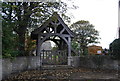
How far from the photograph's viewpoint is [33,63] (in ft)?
30.0

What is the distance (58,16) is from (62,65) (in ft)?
10.5

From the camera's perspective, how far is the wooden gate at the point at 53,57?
9.73 meters

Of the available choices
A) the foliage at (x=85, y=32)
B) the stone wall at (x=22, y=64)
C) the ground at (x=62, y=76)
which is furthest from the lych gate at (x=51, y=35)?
the foliage at (x=85, y=32)

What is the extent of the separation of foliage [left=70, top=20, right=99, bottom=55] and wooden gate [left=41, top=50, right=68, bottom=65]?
1031 cm

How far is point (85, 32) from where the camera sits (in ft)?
68.0

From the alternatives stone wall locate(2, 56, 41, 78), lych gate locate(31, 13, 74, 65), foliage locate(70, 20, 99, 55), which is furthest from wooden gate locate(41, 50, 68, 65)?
foliage locate(70, 20, 99, 55)

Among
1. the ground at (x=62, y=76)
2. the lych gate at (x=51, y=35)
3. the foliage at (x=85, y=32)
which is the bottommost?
the ground at (x=62, y=76)

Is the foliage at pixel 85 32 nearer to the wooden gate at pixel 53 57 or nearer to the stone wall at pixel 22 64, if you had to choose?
the wooden gate at pixel 53 57

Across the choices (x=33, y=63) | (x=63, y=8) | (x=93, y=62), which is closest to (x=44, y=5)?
(x=63, y=8)

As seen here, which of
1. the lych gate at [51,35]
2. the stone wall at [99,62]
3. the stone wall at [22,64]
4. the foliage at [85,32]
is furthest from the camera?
the foliage at [85,32]

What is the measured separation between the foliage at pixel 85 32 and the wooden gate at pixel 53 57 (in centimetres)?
1031

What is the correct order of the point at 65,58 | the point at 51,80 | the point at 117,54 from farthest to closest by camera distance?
1. the point at 65,58
2. the point at 117,54
3. the point at 51,80

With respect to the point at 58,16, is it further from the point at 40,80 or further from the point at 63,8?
the point at 40,80

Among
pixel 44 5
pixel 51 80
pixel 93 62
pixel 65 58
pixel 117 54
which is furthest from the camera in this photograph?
pixel 65 58
